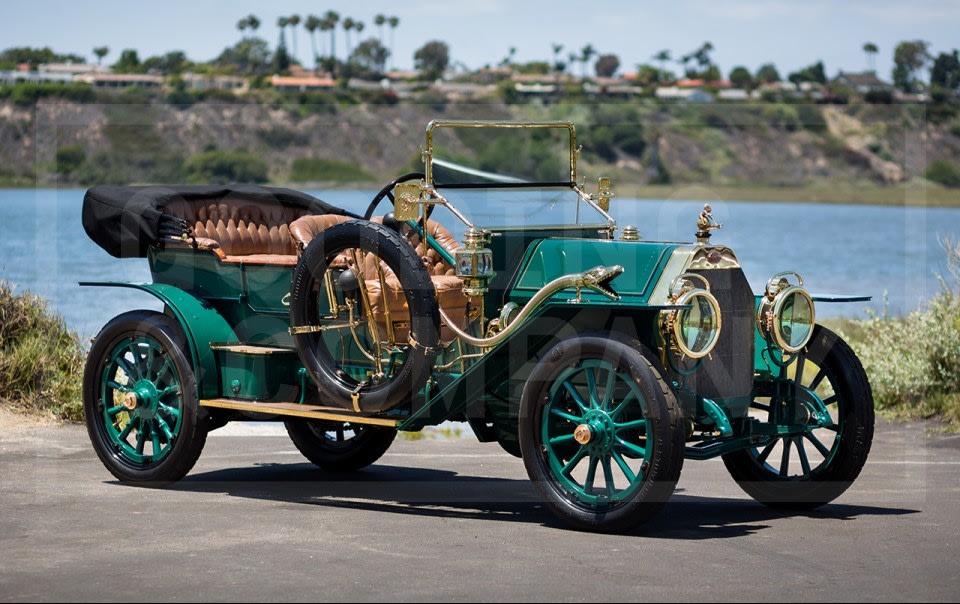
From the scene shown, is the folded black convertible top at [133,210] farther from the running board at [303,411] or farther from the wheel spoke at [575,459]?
the wheel spoke at [575,459]

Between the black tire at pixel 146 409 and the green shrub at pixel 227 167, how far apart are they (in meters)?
59.4

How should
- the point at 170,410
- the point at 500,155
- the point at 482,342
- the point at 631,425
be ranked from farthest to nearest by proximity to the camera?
the point at 500,155 → the point at 170,410 → the point at 482,342 → the point at 631,425

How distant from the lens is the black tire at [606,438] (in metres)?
7.64

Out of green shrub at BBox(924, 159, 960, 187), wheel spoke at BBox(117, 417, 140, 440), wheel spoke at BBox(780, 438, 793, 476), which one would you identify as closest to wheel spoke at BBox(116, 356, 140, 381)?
wheel spoke at BBox(117, 417, 140, 440)

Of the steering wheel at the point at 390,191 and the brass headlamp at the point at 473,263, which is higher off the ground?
the steering wheel at the point at 390,191

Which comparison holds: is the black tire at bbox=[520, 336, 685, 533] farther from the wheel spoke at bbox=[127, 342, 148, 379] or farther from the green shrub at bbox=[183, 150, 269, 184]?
the green shrub at bbox=[183, 150, 269, 184]

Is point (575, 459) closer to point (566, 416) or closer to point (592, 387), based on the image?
point (566, 416)

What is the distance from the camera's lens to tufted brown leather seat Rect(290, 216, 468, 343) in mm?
9086

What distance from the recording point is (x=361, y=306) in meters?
9.17

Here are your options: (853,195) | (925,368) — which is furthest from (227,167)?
(925,368)

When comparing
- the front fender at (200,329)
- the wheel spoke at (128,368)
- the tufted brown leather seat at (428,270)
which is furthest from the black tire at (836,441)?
the wheel spoke at (128,368)

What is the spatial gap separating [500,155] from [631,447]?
56.3 meters

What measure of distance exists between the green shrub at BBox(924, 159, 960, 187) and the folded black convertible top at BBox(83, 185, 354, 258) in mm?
95635

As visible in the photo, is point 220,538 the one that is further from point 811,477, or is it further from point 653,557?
point 811,477
